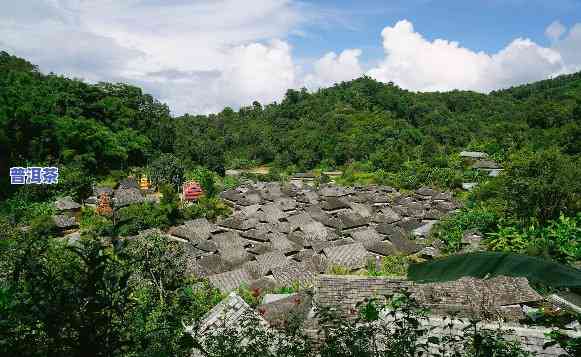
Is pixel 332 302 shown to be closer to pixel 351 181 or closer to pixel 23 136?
pixel 23 136

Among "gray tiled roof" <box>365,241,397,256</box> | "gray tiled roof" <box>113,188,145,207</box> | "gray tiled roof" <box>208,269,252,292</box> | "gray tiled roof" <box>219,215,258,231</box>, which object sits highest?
"gray tiled roof" <box>113,188,145,207</box>

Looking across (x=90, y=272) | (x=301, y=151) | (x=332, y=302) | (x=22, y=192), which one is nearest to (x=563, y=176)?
(x=332, y=302)

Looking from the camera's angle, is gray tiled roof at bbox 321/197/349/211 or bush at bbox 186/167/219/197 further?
bush at bbox 186/167/219/197

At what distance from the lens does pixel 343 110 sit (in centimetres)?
8062

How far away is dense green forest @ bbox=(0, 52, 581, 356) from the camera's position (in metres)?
3.17

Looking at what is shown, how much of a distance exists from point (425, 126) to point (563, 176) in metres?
58.8

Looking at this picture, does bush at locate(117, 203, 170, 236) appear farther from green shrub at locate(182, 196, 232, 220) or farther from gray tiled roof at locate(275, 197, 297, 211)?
gray tiled roof at locate(275, 197, 297, 211)

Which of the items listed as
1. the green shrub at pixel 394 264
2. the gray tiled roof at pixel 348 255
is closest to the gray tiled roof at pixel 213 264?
the gray tiled roof at pixel 348 255

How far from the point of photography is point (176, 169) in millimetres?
42344

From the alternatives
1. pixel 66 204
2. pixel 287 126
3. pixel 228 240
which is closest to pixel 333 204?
pixel 228 240

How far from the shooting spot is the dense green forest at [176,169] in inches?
125

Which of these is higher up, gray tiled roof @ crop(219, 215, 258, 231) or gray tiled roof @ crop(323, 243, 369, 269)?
gray tiled roof @ crop(219, 215, 258, 231)

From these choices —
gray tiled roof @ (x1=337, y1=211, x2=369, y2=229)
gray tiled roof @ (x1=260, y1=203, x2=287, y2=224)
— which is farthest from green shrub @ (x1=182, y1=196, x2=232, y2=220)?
gray tiled roof @ (x1=337, y1=211, x2=369, y2=229)

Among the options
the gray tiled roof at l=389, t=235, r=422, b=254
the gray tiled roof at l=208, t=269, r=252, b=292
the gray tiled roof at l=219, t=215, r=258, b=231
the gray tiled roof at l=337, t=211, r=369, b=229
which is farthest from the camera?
the gray tiled roof at l=337, t=211, r=369, b=229
